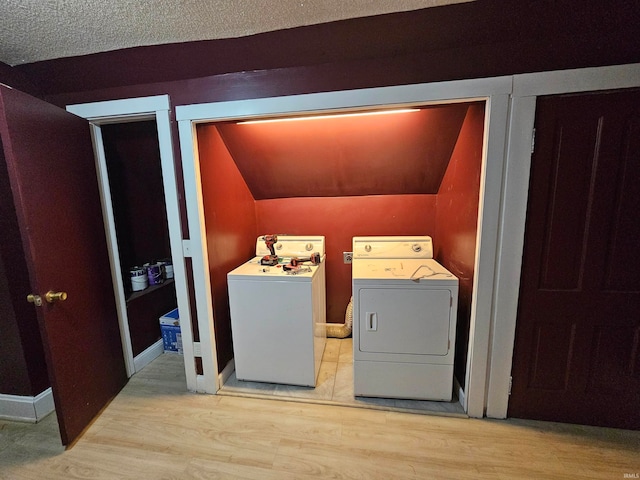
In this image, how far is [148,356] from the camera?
2.21 meters

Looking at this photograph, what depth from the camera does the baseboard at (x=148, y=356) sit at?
2094mm

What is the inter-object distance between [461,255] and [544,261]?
0.42 metres

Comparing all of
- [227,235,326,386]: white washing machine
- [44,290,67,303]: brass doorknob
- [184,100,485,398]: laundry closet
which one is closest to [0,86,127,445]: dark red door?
[44,290,67,303]: brass doorknob

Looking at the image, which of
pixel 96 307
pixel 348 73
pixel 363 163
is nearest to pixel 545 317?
pixel 363 163

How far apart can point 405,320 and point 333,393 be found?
74 cm

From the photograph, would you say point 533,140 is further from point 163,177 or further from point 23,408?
point 23,408

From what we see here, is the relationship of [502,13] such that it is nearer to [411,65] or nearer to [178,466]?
[411,65]

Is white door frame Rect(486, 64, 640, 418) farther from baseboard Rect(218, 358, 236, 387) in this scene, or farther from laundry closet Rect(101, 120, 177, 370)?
laundry closet Rect(101, 120, 177, 370)

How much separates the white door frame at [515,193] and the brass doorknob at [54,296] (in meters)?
2.35

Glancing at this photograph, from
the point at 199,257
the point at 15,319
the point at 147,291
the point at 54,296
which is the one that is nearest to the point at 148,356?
the point at 147,291

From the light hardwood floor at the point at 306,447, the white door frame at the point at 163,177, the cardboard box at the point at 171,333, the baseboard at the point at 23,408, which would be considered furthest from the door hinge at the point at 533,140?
the baseboard at the point at 23,408

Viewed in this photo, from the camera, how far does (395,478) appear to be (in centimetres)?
123

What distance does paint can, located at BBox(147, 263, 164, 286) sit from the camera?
7.89ft

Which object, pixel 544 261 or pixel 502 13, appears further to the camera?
pixel 544 261
